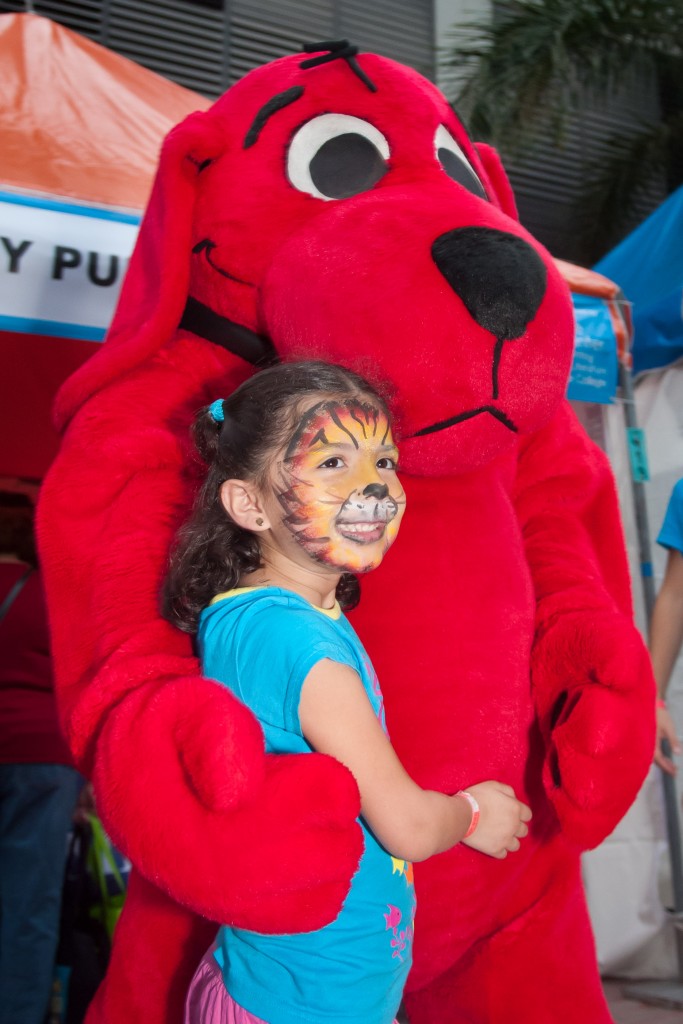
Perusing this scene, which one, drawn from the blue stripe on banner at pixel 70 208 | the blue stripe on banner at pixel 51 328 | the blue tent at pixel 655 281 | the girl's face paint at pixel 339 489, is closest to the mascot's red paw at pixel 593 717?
the girl's face paint at pixel 339 489

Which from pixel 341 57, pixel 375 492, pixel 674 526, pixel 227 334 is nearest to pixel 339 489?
pixel 375 492

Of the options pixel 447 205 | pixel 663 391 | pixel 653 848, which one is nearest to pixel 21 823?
pixel 447 205

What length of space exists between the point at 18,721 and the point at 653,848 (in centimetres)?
232

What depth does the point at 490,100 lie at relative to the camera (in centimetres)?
551

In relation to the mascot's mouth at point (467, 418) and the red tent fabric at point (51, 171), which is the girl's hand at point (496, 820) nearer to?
the mascot's mouth at point (467, 418)

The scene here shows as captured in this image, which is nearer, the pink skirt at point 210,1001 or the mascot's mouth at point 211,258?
the pink skirt at point 210,1001

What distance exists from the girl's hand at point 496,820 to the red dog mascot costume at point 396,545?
0.03 meters

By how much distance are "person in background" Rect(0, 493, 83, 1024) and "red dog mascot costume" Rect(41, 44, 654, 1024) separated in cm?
123

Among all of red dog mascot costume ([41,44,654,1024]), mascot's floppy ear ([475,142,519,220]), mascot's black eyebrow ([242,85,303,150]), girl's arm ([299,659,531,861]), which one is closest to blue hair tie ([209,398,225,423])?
red dog mascot costume ([41,44,654,1024])

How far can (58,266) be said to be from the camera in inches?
86.0

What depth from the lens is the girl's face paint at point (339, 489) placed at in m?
1.07

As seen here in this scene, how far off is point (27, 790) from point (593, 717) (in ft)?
5.74

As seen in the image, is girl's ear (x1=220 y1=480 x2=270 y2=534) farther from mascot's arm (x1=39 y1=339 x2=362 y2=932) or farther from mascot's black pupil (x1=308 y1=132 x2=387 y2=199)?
mascot's black pupil (x1=308 y1=132 x2=387 y2=199)

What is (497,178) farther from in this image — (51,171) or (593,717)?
(51,171)
